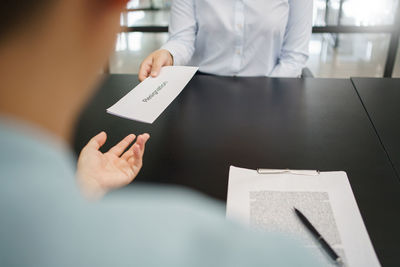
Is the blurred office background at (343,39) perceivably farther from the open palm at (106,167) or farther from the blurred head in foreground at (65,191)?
the blurred head in foreground at (65,191)

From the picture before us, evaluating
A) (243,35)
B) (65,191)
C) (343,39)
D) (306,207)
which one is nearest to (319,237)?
(306,207)

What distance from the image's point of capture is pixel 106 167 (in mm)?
625

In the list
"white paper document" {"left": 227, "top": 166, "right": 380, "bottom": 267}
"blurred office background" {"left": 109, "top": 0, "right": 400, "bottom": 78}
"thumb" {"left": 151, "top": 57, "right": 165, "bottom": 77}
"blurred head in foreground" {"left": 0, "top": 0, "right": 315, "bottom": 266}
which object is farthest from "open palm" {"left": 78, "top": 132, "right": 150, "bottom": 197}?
"blurred office background" {"left": 109, "top": 0, "right": 400, "bottom": 78}

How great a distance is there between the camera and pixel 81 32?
24 cm

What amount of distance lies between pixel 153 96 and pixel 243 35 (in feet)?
1.89

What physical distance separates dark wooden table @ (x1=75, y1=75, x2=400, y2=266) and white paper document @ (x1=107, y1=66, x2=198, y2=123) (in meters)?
0.02

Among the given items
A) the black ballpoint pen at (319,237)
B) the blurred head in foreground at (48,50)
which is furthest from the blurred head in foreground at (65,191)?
the black ballpoint pen at (319,237)

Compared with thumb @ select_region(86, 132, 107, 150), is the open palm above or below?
below

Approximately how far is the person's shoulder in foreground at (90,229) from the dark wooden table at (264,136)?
353 millimetres

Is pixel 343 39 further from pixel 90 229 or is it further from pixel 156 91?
pixel 90 229

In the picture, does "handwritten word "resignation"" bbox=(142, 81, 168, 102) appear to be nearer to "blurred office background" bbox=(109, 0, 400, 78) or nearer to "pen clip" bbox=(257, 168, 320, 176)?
"pen clip" bbox=(257, 168, 320, 176)

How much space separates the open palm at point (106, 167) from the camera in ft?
1.83

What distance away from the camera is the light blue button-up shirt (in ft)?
4.47

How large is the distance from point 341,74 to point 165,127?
7.40 ft
